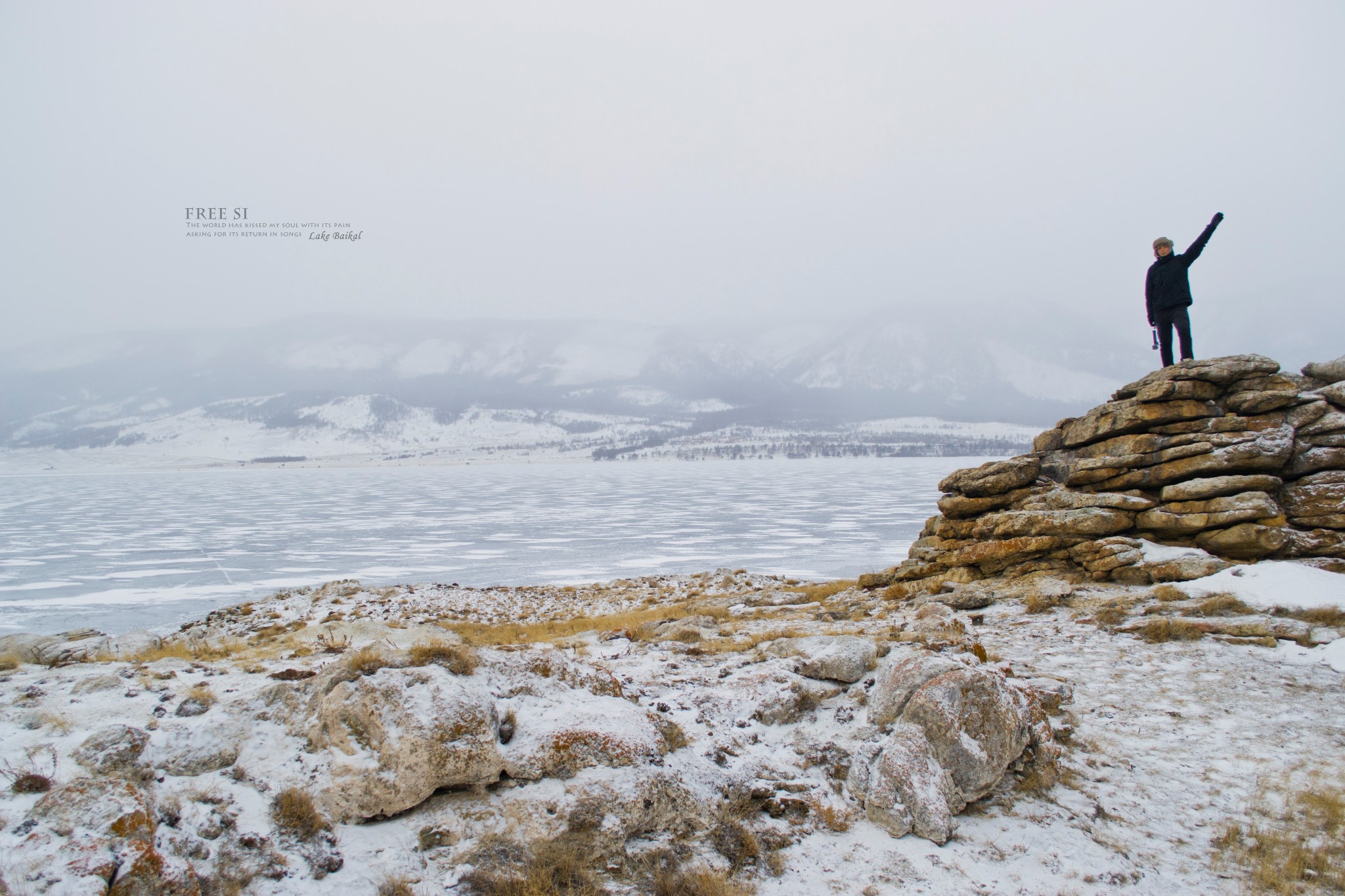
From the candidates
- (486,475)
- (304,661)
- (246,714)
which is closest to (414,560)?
(304,661)

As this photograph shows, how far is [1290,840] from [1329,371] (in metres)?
14.9

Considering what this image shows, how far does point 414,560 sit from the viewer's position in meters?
35.0

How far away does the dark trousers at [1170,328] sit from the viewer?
13438 millimetres

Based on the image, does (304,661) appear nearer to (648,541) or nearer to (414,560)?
(414,560)

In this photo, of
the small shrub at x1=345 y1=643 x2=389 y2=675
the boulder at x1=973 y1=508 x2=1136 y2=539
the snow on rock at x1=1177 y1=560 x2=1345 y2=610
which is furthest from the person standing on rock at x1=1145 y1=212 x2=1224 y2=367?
the small shrub at x1=345 y1=643 x2=389 y2=675

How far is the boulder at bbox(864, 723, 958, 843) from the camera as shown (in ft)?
17.4

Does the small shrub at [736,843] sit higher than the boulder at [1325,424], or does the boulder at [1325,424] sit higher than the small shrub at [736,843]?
the boulder at [1325,424]

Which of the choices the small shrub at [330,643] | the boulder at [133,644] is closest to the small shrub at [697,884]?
the small shrub at [330,643]

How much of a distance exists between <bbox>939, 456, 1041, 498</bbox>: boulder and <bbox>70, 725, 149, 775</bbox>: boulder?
16.1 metres

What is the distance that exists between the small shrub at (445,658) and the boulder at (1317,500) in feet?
51.8

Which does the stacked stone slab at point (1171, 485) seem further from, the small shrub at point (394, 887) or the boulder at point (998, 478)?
the small shrub at point (394, 887)

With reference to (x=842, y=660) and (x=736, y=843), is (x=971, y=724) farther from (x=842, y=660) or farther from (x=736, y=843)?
(x=736, y=843)

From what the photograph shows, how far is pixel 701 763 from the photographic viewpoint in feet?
19.7

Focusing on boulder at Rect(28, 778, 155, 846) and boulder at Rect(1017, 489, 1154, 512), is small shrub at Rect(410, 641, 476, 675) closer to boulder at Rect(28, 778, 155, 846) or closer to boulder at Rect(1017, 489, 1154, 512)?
boulder at Rect(28, 778, 155, 846)
